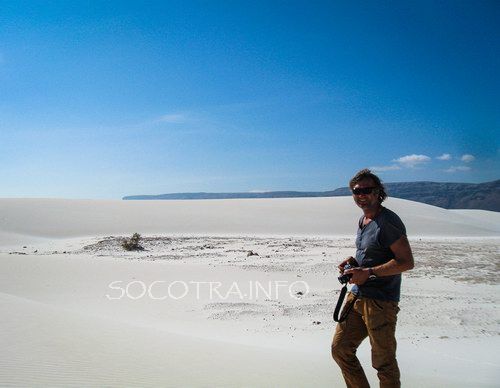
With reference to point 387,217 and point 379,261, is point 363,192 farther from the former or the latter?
point 379,261

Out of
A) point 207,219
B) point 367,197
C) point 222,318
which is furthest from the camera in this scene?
point 207,219

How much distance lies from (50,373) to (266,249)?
49.7ft

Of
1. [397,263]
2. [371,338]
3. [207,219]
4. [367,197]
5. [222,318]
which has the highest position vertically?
[367,197]

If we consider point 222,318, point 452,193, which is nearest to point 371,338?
point 222,318

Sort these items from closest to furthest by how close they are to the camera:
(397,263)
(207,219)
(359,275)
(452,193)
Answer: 1. (397,263)
2. (359,275)
3. (207,219)
4. (452,193)

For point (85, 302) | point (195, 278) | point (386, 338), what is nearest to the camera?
point (386, 338)

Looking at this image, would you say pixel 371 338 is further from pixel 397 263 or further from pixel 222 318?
pixel 222 318

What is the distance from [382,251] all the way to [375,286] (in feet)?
0.90

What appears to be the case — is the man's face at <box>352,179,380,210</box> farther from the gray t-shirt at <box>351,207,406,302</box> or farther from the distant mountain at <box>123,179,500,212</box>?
the distant mountain at <box>123,179,500,212</box>

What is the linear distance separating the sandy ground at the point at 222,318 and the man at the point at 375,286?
124 centimetres

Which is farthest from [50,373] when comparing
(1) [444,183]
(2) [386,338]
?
(1) [444,183]

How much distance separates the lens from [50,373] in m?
3.89

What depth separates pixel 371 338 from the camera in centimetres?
293

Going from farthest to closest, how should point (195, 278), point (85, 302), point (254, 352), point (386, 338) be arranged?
point (195, 278) → point (85, 302) → point (254, 352) → point (386, 338)
